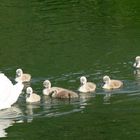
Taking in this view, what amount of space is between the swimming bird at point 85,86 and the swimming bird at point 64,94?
0.30 m

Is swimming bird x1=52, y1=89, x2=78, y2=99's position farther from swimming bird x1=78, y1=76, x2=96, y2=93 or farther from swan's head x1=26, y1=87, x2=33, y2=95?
swan's head x1=26, y1=87, x2=33, y2=95

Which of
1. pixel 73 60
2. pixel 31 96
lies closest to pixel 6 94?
pixel 31 96

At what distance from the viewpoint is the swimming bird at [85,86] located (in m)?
17.5

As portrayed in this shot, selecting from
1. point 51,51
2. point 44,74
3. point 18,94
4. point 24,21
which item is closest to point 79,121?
point 18,94

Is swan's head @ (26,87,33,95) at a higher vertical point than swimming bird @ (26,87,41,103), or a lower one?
higher

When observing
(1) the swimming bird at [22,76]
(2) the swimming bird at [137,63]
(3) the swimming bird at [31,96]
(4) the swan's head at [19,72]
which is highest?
(2) the swimming bird at [137,63]

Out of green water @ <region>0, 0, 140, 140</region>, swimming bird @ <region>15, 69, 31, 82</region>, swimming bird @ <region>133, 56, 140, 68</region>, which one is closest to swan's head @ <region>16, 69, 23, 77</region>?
swimming bird @ <region>15, 69, 31, 82</region>

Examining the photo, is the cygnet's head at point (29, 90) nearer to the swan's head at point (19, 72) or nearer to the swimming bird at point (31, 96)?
the swimming bird at point (31, 96)

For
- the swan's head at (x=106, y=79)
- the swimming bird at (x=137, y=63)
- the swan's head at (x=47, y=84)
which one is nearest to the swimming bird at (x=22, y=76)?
the swan's head at (x=47, y=84)

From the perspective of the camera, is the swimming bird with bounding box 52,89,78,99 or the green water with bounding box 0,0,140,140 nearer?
the green water with bounding box 0,0,140,140

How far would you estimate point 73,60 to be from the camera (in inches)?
793

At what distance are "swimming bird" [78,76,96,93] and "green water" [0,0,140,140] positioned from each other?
154 millimetres

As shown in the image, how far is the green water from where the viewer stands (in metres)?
15.3

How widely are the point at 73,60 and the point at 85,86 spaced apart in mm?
2658
